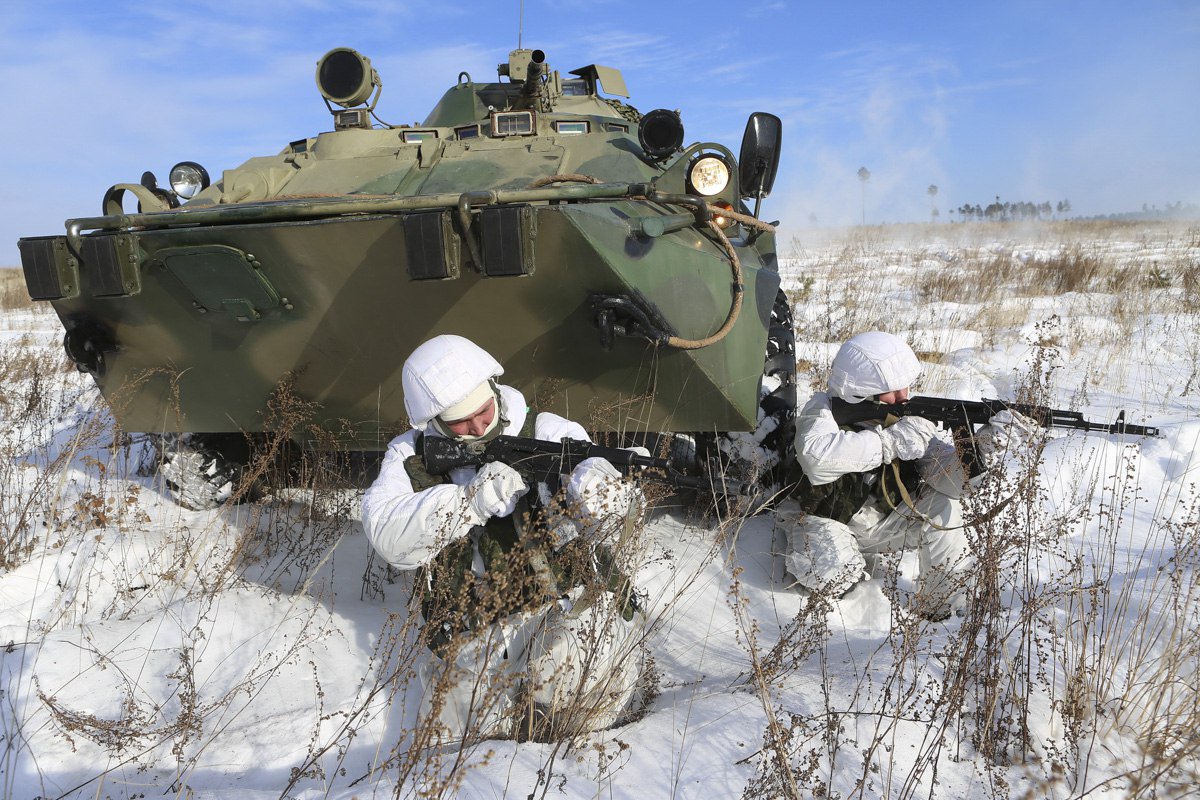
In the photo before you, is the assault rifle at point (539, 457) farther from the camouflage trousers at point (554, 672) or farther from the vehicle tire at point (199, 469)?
the vehicle tire at point (199, 469)

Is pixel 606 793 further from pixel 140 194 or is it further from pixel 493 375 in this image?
pixel 140 194

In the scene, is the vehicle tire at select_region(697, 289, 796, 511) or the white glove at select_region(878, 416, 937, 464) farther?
the vehicle tire at select_region(697, 289, 796, 511)

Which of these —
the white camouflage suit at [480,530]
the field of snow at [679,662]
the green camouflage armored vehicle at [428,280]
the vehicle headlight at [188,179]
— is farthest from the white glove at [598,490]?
the vehicle headlight at [188,179]

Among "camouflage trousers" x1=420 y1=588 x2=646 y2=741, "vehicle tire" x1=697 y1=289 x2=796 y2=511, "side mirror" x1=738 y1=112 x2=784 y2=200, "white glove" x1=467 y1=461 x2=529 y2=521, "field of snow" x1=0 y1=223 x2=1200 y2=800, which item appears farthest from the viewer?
"vehicle tire" x1=697 y1=289 x2=796 y2=511

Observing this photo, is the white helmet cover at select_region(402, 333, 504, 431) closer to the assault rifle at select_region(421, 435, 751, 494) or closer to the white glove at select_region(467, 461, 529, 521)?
the assault rifle at select_region(421, 435, 751, 494)

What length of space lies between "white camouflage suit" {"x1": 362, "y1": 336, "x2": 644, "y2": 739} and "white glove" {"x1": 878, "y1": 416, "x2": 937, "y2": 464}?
1393mm

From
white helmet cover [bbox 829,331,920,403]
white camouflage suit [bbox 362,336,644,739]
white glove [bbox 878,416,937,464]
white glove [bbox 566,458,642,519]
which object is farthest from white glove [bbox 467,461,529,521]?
white glove [bbox 878,416,937,464]

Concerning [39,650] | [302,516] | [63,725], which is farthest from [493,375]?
[302,516]

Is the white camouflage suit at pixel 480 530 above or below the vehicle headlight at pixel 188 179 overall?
below

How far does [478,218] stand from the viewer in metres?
2.88

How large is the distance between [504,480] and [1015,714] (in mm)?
1576

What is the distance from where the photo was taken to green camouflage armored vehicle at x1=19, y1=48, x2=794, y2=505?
2998 millimetres

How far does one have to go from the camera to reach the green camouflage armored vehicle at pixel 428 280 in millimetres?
2998

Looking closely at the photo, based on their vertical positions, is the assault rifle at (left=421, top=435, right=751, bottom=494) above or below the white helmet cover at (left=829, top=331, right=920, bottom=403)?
below
